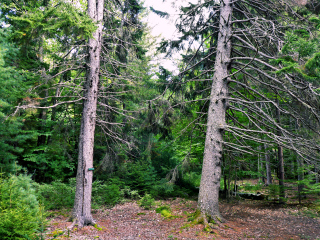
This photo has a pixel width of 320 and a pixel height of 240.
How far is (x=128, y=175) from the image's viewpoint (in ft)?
41.5

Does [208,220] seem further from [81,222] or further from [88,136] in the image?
[88,136]

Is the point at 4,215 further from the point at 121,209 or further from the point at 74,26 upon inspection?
the point at 121,209

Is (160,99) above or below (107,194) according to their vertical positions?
above

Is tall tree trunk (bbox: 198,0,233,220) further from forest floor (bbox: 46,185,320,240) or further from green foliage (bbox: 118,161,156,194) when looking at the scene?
green foliage (bbox: 118,161,156,194)

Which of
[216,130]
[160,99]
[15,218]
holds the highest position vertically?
[160,99]

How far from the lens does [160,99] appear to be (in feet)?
28.6

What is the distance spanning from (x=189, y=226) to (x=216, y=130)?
2924 millimetres

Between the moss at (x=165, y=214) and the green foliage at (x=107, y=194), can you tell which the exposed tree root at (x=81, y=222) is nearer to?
the moss at (x=165, y=214)

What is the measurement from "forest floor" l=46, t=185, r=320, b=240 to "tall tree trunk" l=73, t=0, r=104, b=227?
46 centimetres

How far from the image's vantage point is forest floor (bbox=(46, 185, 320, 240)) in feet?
18.7

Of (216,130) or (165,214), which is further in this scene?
(165,214)

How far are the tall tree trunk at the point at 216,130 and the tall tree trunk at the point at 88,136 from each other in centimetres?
337

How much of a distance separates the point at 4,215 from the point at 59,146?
7295 mm

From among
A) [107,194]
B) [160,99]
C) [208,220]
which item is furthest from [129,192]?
[208,220]
